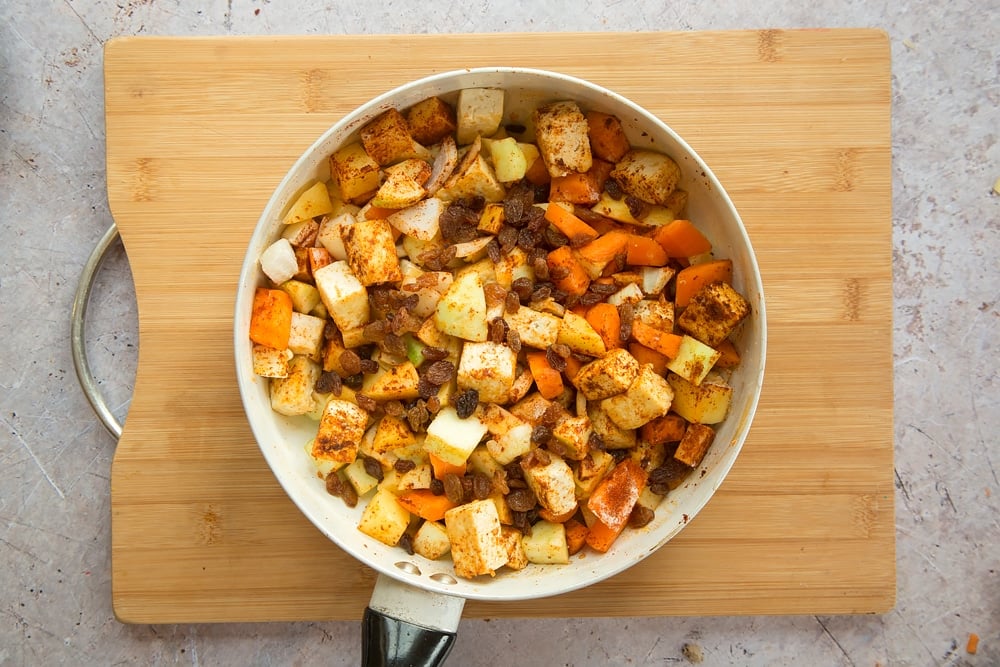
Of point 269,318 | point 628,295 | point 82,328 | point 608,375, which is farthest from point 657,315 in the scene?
point 82,328

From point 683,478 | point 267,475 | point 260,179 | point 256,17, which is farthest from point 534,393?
point 256,17

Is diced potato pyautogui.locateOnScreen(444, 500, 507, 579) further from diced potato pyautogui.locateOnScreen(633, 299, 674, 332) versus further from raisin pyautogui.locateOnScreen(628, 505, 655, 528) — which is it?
diced potato pyautogui.locateOnScreen(633, 299, 674, 332)

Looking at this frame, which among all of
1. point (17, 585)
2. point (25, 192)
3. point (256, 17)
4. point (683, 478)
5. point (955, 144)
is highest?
point (256, 17)

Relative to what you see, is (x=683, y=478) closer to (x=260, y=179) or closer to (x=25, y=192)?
(x=260, y=179)

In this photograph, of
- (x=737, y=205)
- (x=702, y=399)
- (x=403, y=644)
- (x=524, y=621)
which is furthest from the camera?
(x=524, y=621)

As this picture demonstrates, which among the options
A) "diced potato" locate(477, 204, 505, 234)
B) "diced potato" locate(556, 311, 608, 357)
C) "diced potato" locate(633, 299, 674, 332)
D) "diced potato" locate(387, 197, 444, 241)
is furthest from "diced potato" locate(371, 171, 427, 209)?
"diced potato" locate(633, 299, 674, 332)

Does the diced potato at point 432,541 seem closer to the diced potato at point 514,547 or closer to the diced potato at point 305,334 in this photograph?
the diced potato at point 514,547

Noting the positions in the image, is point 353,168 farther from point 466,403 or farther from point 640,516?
point 640,516
